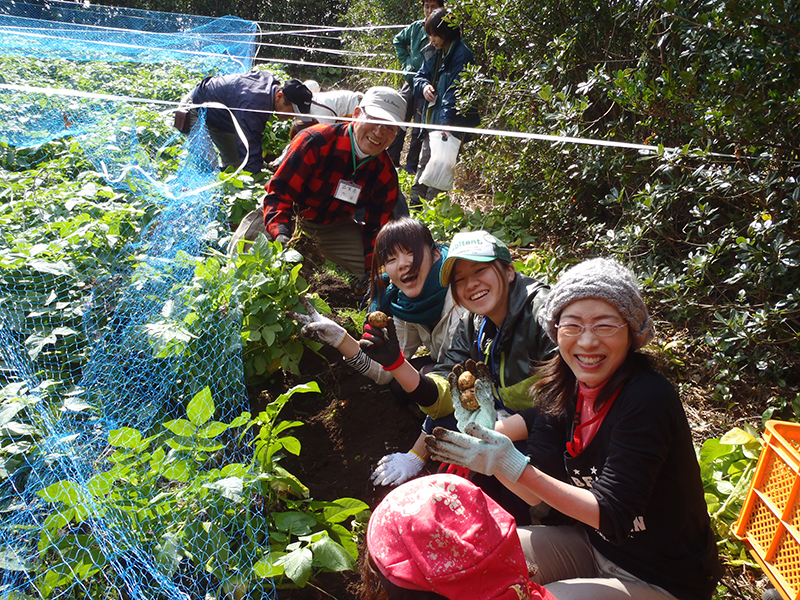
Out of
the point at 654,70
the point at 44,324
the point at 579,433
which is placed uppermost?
the point at 654,70

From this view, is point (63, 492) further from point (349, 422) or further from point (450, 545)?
point (349, 422)

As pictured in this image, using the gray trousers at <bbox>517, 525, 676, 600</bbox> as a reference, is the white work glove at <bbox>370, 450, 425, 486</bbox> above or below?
below

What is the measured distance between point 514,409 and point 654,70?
191 centimetres

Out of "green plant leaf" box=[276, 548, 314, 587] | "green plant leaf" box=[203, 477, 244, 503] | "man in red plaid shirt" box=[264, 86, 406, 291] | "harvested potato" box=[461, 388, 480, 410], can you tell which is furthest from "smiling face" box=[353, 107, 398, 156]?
"green plant leaf" box=[276, 548, 314, 587]

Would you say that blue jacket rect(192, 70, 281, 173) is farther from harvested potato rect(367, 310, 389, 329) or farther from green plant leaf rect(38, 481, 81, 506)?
green plant leaf rect(38, 481, 81, 506)

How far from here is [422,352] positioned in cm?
279

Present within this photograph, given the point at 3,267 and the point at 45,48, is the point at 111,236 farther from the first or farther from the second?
the point at 45,48

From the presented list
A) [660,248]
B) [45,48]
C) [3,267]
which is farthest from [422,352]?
[45,48]

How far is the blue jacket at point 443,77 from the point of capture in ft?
13.1

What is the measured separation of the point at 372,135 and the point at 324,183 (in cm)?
41

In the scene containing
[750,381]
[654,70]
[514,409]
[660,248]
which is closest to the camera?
[514,409]

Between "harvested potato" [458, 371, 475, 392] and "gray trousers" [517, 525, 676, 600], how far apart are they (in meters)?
0.43

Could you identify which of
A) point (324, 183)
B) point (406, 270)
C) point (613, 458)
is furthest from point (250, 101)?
point (613, 458)

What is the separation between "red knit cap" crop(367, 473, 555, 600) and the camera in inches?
37.3
